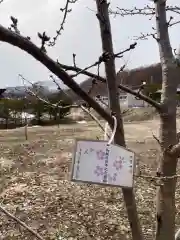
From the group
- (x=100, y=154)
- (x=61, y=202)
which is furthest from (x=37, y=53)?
(x=61, y=202)

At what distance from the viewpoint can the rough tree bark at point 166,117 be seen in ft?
6.41

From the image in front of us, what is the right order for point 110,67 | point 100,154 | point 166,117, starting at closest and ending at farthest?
1. point 100,154
2. point 110,67
3. point 166,117

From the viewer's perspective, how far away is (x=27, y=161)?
8.85m

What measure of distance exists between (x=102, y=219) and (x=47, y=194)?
128 cm

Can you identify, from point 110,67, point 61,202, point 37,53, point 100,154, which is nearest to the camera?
point 37,53

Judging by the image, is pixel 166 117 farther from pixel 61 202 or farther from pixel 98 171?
pixel 61 202

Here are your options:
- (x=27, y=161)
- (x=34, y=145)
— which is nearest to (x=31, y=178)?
(x=27, y=161)

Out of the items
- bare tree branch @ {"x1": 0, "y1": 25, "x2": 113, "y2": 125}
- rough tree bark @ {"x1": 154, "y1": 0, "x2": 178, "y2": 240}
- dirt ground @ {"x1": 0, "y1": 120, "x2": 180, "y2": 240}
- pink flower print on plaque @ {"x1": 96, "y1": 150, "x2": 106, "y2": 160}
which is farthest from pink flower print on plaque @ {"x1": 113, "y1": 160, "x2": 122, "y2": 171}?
dirt ground @ {"x1": 0, "y1": 120, "x2": 180, "y2": 240}

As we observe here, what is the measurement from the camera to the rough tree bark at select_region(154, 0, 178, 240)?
1.95m

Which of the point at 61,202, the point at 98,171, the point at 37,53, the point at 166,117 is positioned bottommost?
the point at 61,202

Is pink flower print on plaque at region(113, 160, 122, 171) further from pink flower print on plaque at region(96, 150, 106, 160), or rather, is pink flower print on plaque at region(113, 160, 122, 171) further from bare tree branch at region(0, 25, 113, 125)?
bare tree branch at region(0, 25, 113, 125)

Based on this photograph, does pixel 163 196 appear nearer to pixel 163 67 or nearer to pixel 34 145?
pixel 163 67

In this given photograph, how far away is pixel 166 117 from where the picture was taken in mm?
1951

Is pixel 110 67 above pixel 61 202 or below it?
above
